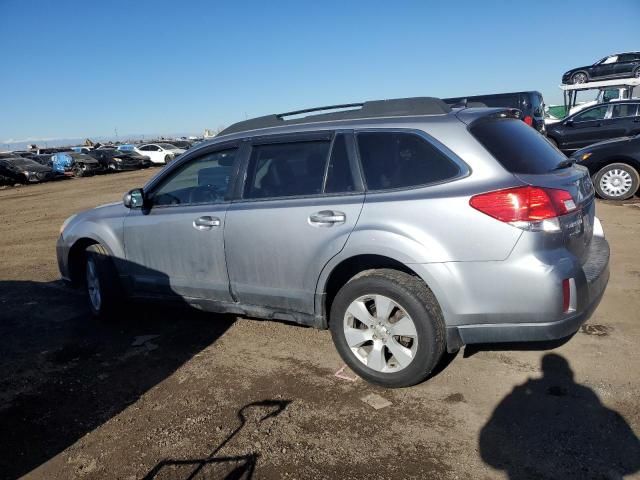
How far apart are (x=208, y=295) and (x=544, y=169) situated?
2.65 metres

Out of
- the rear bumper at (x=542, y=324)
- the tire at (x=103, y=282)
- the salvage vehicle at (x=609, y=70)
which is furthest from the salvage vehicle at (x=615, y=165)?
the salvage vehicle at (x=609, y=70)

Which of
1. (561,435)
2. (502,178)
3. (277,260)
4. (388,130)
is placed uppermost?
(388,130)

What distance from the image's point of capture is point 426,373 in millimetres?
3201

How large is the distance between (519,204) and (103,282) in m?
3.71

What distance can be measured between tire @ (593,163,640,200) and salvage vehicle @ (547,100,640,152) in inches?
165

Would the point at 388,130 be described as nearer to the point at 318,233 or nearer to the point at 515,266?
the point at 318,233

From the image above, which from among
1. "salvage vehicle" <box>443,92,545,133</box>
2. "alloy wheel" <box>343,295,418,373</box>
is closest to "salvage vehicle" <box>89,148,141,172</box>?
"salvage vehicle" <box>443,92,545,133</box>

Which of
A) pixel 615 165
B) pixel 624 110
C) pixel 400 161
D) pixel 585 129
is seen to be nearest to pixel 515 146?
pixel 400 161

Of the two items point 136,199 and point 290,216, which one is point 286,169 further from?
point 136,199

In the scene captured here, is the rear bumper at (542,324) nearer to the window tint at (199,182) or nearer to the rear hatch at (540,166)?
the rear hatch at (540,166)

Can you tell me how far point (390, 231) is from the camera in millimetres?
3145

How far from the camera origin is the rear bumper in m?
2.88

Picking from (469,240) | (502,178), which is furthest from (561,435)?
(502,178)

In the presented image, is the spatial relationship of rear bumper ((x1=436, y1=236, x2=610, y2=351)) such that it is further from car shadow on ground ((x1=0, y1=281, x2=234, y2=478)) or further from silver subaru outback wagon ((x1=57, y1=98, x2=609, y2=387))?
car shadow on ground ((x1=0, y1=281, x2=234, y2=478))
